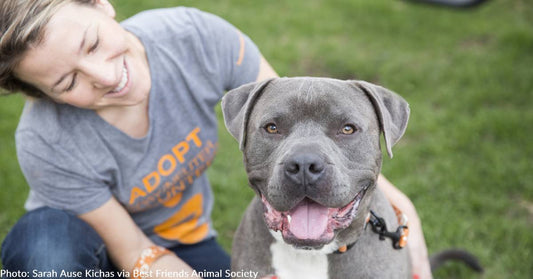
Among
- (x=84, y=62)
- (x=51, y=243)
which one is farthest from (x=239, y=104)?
(x=51, y=243)

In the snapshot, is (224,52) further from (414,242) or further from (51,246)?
(414,242)

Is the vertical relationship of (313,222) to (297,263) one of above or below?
above

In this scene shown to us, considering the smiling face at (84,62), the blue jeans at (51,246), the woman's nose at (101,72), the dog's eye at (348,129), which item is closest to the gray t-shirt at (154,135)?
the blue jeans at (51,246)

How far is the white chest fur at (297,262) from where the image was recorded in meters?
3.04

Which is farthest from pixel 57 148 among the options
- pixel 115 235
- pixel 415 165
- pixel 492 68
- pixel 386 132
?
pixel 492 68

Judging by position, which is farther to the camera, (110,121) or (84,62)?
(110,121)

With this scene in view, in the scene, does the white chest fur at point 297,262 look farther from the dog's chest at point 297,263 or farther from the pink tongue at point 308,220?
the pink tongue at point 308,220

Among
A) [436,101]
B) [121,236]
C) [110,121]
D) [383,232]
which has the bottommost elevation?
[436,101]

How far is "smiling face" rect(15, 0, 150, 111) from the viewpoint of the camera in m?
3.02

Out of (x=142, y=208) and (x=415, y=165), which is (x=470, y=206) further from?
(x=142, y=208)

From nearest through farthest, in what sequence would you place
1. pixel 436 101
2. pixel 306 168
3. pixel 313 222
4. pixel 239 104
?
pixel 306 168 < pixel 313 222 < pixel 239 104 < pixel 436 101

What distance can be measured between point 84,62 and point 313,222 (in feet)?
4.93

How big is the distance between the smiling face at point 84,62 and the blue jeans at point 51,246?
72 centimetres

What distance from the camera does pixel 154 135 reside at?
3.57 meters
